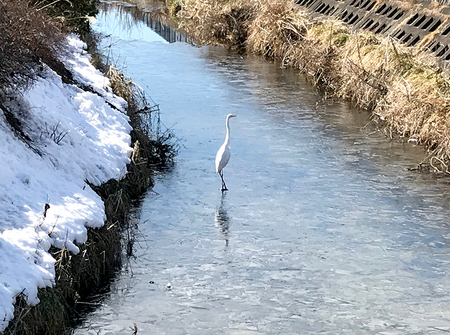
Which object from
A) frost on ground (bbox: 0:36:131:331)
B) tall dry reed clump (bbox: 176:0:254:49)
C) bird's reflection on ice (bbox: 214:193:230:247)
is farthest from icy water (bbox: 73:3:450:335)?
tall dry reed clump (bbox: 176:0:254:49)

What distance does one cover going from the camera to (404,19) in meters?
17.6

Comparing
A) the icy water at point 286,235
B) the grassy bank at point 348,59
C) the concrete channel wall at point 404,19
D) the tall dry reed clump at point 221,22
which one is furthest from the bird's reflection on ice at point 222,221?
the tall dry reed clump at point 221,22

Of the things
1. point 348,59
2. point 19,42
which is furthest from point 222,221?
point 348,59

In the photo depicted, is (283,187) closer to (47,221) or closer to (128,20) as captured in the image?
(47,221)

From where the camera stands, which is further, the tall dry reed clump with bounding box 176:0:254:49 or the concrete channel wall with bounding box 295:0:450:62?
the tall dry reed clump with bounding box 176:0:254:49

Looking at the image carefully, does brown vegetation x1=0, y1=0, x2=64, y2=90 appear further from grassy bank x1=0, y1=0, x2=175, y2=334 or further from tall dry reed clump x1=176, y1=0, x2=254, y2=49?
tall dry reed clump x1=176, y1=0, x2=254, y2=49

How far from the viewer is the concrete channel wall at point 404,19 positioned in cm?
1583

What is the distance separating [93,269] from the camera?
7906mm

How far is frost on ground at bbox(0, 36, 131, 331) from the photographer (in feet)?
22.7

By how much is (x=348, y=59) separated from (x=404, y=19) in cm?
232

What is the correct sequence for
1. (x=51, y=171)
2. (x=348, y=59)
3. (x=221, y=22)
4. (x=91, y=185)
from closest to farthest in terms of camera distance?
(x=51, y=171) → (x=91, y=185) → (x=348, y=59) → (x=221, y=22)

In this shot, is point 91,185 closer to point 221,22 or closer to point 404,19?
point 404,19

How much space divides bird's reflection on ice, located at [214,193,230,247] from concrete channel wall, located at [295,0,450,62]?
21.9 ft

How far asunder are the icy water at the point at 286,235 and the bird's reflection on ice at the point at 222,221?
0.01 metres
